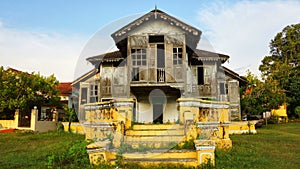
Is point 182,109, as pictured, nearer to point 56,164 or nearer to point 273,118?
Answer: point 56,164

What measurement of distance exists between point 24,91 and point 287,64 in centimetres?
2935

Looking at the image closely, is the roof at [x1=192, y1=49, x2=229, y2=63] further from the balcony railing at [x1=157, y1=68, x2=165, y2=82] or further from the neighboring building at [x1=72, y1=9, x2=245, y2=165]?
the balcony railing at [x1=157, y1=68, x2=165, y2=82]

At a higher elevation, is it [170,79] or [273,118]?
[170,79]

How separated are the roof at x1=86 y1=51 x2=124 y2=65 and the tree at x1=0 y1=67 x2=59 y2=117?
5.40 m

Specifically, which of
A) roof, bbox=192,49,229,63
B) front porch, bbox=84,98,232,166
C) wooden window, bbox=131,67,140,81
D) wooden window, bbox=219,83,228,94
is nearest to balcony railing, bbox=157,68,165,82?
wooden window, bbox=131,67,140,81

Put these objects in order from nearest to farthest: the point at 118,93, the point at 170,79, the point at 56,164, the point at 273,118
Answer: the point at 56,164, the point at 170,79, the point at 118,93, the point at 273,118

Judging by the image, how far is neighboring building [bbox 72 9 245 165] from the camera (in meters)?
8.80

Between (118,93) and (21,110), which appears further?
(21,110)

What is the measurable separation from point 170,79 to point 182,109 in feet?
21.9

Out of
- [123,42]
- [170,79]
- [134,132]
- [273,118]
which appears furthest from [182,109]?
[273,118]

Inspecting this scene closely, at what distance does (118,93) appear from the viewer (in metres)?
17.5

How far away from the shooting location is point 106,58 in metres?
18.0

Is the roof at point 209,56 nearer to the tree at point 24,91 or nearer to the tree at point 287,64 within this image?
the tree at point 287,64

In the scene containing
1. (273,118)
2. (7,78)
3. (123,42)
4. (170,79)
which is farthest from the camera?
(273,118)
